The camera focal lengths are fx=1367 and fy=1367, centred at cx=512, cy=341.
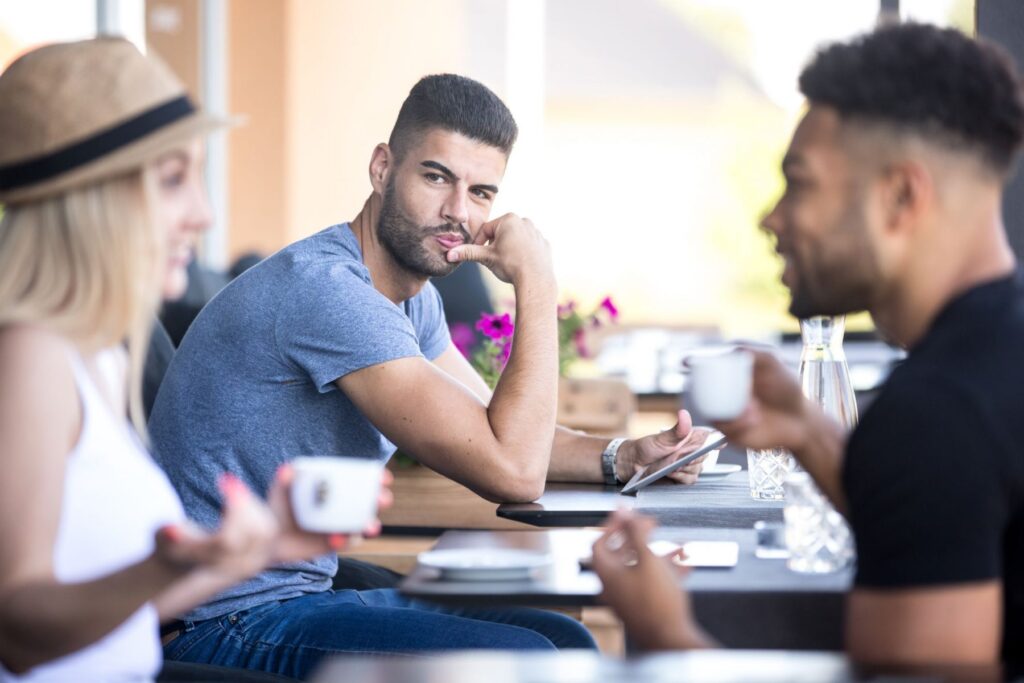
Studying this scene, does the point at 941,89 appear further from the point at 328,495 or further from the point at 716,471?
the point at 716,471

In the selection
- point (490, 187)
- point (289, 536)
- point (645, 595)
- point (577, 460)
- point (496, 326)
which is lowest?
point (577, 460)

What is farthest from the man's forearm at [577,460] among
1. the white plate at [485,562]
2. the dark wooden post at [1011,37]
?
the dark wooden post at [1011,37]

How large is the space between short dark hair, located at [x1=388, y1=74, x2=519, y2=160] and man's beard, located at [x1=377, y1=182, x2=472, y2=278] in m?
0.14

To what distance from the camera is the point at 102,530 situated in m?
1.28

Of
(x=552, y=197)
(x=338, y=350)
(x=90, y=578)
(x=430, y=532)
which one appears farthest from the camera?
(x=552, y=197)

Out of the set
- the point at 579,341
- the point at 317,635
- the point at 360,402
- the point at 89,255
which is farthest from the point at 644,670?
the point at 579,341

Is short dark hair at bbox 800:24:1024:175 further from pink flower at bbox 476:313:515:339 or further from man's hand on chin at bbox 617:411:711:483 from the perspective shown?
pink flower at bbox 476:313:515:339

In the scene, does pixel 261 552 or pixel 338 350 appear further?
pixel 338 350

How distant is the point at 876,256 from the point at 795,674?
0.44 m

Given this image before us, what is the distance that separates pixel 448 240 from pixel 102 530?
119 cm

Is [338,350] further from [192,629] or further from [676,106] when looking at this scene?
[676,106]

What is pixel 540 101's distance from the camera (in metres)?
8.52

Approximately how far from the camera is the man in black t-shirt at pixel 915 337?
1.10 meters

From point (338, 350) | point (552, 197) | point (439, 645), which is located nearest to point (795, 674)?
point (439, 645)
